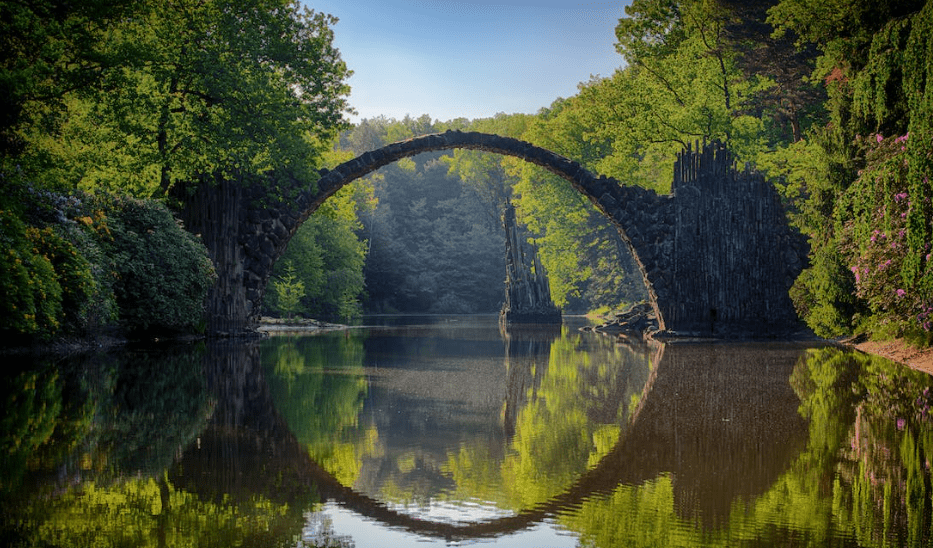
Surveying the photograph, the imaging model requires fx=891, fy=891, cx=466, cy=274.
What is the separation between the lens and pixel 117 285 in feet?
58.7

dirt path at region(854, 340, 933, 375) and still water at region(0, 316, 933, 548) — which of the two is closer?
still water at region(0, 316, 933, 548)

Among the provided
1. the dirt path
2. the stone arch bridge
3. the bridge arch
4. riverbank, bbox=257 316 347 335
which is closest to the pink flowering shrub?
the dirt path

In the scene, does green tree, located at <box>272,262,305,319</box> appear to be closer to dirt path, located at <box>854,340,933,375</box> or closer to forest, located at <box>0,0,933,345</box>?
forest, located at <box>0,0,933,345</box>

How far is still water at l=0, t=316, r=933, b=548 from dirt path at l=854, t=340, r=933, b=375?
103 cm

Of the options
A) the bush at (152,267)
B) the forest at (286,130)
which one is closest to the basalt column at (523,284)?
the forest at (286,130)

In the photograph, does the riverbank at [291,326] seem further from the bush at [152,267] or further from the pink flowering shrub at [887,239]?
the pink flowering shrub at [887,239]

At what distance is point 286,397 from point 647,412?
418 cm

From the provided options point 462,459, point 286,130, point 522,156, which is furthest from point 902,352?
point 286,130

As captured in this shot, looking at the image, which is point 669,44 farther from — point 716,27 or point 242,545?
point 242,545

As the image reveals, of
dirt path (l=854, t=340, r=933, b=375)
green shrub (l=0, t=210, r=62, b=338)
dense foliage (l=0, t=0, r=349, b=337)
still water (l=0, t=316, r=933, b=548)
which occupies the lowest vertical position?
still water (l=0, t=316, r=933, b=548)

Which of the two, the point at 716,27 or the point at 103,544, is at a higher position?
the point at 716,27

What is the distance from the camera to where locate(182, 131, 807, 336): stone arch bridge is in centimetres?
2267

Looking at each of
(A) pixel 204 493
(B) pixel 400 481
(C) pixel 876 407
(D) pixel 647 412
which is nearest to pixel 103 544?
(A) pixel 204 493

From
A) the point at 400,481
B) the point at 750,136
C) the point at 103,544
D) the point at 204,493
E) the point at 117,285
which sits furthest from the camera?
the point at 750,136
